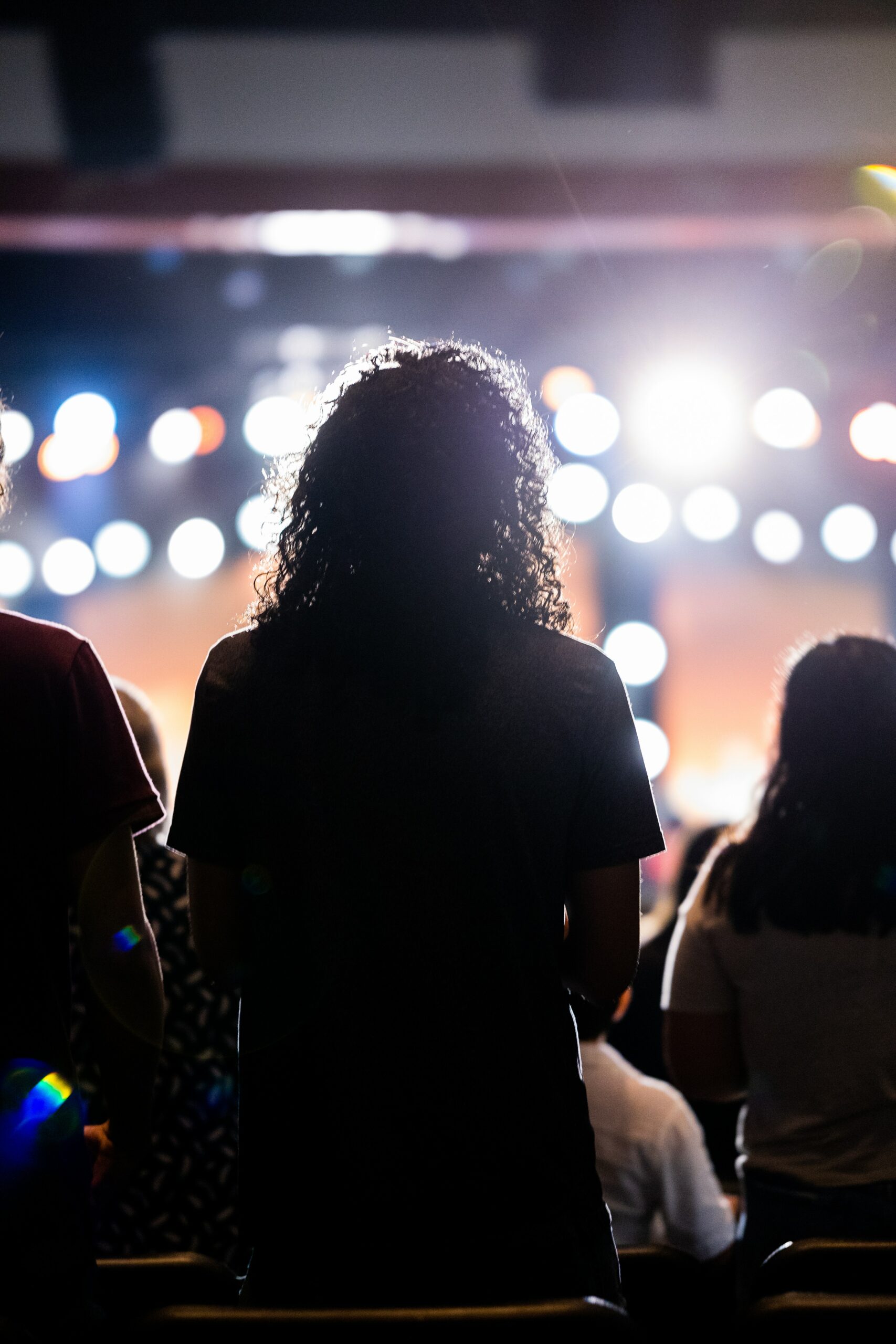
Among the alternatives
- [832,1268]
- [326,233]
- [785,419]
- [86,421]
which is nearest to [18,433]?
[86,421]

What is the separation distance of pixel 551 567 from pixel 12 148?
2.98 m

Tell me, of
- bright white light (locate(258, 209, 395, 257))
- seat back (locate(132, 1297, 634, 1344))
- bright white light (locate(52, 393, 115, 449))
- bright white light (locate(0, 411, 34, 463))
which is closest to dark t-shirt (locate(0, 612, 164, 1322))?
seat back (locate(132, 1297, 634, 1344))

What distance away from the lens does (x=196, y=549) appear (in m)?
5.80

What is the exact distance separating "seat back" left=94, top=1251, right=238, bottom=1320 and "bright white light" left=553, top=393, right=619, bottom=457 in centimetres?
452

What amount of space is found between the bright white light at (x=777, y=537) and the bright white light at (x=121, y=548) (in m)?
3.05

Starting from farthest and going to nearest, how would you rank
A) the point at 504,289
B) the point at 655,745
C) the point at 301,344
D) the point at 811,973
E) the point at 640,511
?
the point at 655,745
the point at 640,511
the point at 301,344
the point at 504,289
the point at 811,973

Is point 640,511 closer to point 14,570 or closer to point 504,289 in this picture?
point 504,289

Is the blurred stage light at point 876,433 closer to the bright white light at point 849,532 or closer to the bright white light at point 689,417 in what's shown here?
Result: the bright white light at point 849,532

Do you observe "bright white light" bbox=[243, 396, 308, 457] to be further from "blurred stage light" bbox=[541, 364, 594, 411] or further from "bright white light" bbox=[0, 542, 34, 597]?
"bright white light" bbox=[0, 542, 34, 597]

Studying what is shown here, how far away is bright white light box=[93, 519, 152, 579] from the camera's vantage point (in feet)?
18.7

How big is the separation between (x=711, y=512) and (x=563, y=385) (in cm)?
117

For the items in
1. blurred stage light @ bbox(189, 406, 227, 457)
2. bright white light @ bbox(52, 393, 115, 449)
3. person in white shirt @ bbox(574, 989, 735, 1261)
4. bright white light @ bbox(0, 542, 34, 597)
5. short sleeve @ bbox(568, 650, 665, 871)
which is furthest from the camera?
bright white light @ bbox(0, 542, 34, 597)

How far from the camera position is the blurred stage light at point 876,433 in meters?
5.52

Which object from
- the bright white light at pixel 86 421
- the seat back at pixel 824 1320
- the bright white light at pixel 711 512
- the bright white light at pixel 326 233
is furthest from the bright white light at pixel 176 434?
the seat back at pixel 824 1320
